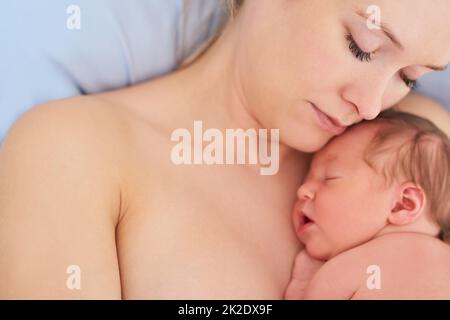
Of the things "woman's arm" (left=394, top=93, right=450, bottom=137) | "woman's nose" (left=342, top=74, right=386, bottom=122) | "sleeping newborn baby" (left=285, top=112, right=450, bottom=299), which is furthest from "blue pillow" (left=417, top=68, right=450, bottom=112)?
"woman's nose" (left=342, top=74, right=386, bottom=122)

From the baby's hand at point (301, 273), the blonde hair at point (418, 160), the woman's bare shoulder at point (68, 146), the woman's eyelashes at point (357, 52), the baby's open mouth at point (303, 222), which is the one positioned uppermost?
the woman's eyelashes at point (357, 52)

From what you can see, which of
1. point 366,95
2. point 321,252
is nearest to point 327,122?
point 366,95

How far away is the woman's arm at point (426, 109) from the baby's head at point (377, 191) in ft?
0.56

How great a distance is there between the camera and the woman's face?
0.97 metres

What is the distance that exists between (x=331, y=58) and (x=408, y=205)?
0.27 m

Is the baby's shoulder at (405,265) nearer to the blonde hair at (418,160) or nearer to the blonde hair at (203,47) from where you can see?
the blonde hair at (418,160)

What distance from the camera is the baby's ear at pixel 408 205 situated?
3.42ft

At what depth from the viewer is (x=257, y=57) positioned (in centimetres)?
109

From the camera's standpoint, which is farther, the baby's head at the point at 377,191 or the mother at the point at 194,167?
the baby's head at the point at 377,191

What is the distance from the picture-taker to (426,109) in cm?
132

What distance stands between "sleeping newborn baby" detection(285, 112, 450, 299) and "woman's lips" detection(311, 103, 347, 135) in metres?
0.04

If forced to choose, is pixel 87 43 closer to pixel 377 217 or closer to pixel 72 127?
pixel 72 127

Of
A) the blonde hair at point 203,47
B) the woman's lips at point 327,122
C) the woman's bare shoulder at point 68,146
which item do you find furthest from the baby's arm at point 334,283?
→ the blonde hair at point 203,47
